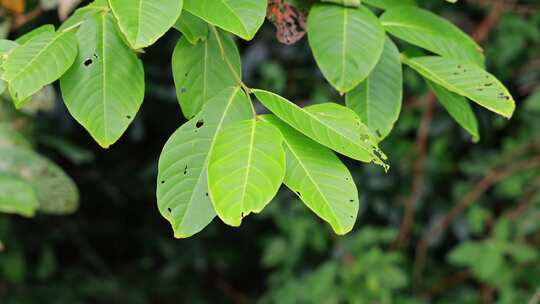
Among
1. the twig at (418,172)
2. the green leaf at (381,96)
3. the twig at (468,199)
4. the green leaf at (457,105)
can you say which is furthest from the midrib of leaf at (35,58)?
the twig at (468,199)

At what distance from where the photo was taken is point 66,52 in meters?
0.86

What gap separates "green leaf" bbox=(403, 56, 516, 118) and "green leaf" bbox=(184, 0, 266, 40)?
10.0 inches

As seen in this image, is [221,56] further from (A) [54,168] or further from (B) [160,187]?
(A) [54,168]

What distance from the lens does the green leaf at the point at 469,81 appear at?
0.92 m

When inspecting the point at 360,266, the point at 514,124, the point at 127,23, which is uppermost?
the point at 127,23

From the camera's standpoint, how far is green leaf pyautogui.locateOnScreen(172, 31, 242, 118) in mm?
920

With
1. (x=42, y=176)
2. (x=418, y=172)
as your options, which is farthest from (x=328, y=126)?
(x=418, y=172)

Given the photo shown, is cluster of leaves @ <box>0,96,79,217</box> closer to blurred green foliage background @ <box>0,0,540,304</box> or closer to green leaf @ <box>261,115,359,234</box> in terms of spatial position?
blurred green foliage background @ <box>0,0,540,304</box>

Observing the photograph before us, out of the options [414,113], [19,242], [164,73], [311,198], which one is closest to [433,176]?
[414,113]

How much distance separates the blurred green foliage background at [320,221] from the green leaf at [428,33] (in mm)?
771

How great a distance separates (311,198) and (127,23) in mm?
272

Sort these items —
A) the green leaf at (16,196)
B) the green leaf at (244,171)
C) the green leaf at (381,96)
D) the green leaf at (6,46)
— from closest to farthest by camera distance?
the green leaf at (244,171)
the green leaf at (6,46)
the green leaf at (381,96)
the green leaf at (16,196)

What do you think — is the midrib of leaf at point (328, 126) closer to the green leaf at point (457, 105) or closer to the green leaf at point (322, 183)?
the green leaf at point (322, 183)

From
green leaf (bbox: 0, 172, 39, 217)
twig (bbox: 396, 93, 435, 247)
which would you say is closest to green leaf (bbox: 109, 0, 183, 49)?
green leaf (bbox: 0, 172, 39, 217)
